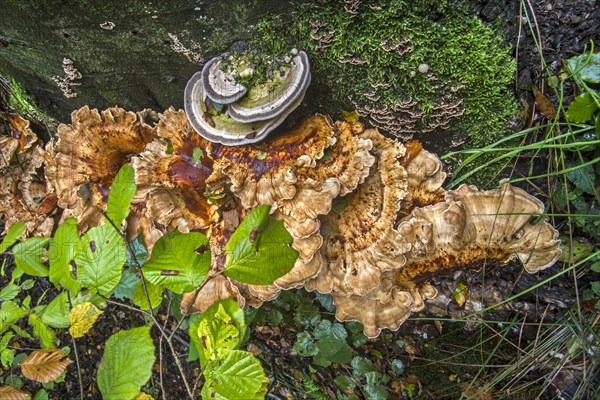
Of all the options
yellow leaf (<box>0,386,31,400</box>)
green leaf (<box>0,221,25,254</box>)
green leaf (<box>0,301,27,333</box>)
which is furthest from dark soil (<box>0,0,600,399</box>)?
green leaf (<box>0,301,27,333</box>)

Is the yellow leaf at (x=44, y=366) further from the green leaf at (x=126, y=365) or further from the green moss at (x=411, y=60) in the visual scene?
the green moss at (x=411, y=60)

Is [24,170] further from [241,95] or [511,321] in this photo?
[511,321]

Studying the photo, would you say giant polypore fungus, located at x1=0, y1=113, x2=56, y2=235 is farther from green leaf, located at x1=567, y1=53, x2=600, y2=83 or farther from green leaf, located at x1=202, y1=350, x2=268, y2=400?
green leaf, located at x1=567, y1=53, x2=600, y2=83

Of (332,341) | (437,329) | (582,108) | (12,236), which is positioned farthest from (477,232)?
(12,236)

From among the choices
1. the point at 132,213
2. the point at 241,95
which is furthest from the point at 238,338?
the point at 132,213

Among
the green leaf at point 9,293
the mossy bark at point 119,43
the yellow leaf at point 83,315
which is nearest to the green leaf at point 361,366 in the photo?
the yellow leaf at point 83,315

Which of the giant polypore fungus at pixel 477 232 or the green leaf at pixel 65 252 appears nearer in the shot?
the green leaf at pixel 65 252
